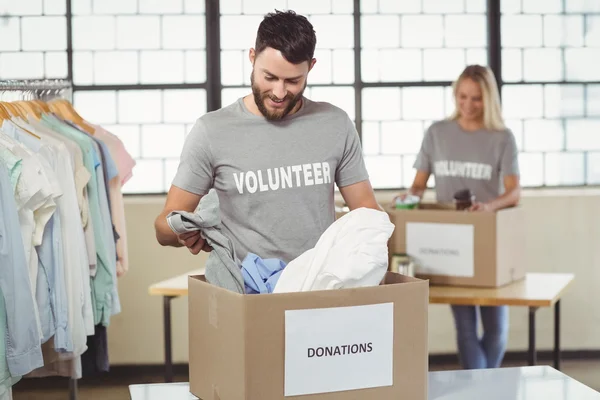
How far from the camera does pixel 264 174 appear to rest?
2158 mm

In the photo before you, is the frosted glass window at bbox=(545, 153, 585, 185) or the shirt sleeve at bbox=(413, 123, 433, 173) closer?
the shirt sleeve at bbox=(413, 123, 433, 173)

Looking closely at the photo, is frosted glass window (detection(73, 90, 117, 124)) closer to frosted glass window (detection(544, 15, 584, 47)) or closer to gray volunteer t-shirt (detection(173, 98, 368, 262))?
frosted glass window (detection(544, 15, 584, 47))

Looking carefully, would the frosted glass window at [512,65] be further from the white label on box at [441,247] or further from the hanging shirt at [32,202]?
the hanging shirt at [32,202]

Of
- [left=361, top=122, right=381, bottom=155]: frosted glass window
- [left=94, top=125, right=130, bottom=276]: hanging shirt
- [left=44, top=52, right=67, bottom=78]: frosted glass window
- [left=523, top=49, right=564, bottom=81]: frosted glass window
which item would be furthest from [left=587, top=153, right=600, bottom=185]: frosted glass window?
[left=44, top=52, right=67, bottom=78]: frosted glass window

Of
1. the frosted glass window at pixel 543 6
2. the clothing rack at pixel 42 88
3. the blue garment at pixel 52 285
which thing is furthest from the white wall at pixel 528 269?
the blue garment at pixel 52 285

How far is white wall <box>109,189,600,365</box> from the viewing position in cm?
521

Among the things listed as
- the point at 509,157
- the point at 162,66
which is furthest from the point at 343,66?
the point at 509,157

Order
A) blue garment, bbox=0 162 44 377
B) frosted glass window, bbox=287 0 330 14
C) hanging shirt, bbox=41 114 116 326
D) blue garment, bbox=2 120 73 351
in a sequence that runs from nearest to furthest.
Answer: blue garment, bbox=0 162 44 377
blue garment, bbox=2 120 73 351
hanging shirt, bbox=41 114 116 326
frosted glass window, bbox=287 0 330 14

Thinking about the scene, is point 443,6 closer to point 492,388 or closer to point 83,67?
point 83,67

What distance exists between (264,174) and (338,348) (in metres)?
0.70

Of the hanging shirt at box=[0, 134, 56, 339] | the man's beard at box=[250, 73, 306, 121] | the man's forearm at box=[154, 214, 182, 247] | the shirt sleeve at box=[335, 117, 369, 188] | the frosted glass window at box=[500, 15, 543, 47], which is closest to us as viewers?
the man's forearm at box=[154, 214, 182, 247]

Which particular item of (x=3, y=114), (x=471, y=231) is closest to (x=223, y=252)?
(x=3, y=114)

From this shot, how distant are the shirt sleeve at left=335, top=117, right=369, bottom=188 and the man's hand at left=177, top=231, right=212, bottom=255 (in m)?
0.65

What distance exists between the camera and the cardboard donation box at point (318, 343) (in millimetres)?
1510
